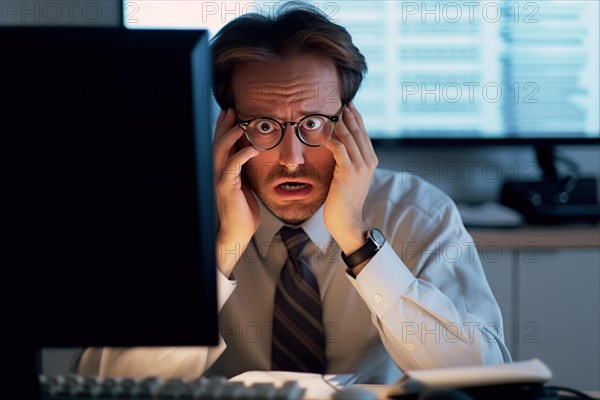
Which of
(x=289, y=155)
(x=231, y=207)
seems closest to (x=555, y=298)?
(x=289, y=155)

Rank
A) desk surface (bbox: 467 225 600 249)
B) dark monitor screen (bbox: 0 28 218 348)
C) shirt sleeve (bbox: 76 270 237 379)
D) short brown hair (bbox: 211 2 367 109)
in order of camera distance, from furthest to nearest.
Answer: desk surface (bbox: 467 225 600 249), short brown hair (bbox: 211 2 367 109), shirt sleeve (bbox: 76 270 237 379), dark monitor screen (bbox: 0 28 218 348)

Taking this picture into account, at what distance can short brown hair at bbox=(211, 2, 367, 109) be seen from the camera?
1.70 metres

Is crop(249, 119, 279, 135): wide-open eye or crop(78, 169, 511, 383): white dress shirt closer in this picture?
crop(78, 169, 511, 383): white dress shirt

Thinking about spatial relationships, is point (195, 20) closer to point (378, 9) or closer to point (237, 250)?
point (378, 9)

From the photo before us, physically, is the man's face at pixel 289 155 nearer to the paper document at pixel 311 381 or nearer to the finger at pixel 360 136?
the finger at pixel 360 136

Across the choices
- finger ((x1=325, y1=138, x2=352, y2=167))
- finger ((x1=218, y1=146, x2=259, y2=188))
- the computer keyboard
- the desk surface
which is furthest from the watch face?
the desk surface

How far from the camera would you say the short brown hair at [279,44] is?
5.56ft

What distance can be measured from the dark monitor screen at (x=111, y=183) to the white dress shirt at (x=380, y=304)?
0.55m

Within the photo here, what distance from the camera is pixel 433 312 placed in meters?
1.37

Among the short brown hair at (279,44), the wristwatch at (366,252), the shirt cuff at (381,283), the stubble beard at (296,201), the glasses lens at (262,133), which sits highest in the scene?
the short brown hair at (279,44)

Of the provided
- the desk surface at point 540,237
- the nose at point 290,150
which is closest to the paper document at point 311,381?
the nose at point 290,150

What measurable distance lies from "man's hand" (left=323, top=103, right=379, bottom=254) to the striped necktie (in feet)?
0.43

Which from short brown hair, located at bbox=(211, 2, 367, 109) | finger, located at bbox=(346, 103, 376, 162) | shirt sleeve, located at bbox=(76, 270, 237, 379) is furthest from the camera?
short brown hair, located at bbox=(211, 2, 367, 109)

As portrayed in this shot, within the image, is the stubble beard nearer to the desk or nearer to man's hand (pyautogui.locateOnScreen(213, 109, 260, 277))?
man's hand (pyautogui.locateOnScreen(213, 109, 260, 277))
